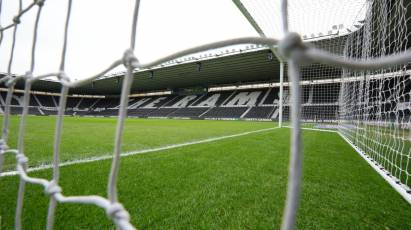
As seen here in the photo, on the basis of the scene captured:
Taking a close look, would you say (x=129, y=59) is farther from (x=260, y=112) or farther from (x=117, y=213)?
(x=260, y=112)

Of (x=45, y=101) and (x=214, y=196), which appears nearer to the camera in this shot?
(x=214, y=196)

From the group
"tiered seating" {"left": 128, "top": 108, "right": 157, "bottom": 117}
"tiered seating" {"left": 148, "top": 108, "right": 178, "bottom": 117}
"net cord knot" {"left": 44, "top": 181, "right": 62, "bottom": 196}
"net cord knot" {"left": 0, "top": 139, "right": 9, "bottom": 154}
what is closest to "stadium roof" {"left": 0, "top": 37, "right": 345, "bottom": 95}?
"tiered seating" {"left": 148, "top": 108, "right": 178, "bottom": 117}

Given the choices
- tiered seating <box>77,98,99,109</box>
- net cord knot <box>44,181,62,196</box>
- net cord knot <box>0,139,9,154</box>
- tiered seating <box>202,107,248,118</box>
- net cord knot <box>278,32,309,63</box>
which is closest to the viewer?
net cord knot <box>278,32,309,63</box>

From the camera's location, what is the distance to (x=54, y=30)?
1436mm

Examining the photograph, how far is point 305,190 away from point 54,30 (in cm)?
200

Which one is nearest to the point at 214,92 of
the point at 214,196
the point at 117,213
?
→ the point at 214,196

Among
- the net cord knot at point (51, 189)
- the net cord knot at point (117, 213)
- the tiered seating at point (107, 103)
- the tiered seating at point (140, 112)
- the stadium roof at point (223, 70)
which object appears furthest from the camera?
the tiered seating at point (107, 103)

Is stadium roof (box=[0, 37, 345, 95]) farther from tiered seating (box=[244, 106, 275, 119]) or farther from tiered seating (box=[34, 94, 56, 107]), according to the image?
tiered seating (box=[34, 94, 56, 107])

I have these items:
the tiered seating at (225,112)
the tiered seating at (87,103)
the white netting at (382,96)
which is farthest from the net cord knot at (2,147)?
the tiered seating at (87,103)

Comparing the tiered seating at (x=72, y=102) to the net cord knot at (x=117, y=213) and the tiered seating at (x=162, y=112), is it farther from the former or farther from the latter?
the net cord knot at (x=117, y=213)

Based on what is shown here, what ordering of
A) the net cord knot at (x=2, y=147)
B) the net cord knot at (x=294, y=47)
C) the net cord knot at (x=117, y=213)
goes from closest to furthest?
the net cord knot at (x=294, y=47), the net cord knot at (x=117, y=213), the net cord knot at (x=2, y=147)

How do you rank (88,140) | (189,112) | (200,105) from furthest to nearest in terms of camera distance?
1. (200,105)
2. (189,112)
3. (88,140)

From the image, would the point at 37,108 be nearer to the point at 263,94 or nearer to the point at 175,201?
the point at 263,94

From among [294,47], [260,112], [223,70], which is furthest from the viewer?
[260,112]
